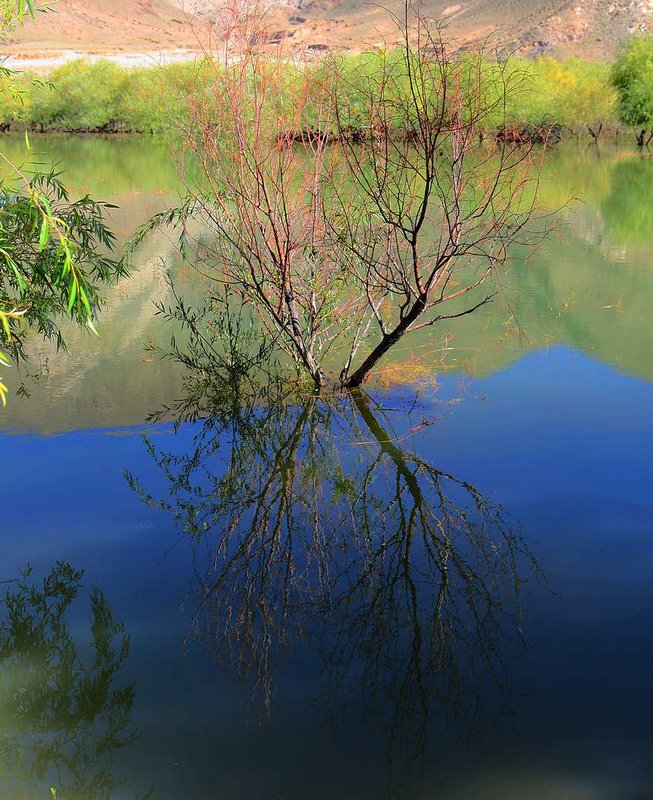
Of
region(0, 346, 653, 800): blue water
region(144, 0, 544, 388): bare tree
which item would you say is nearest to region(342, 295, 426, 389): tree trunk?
region(144, 0, 544, 388): bare tree

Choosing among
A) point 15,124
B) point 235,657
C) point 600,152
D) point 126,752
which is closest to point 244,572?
→ point 235,657

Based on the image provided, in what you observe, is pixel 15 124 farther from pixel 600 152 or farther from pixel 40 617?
pixel 40 617

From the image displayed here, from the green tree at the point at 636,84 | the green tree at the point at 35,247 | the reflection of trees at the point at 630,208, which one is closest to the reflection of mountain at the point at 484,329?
the reflection of trees at the point at 630,208

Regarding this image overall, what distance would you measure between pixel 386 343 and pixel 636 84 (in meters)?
34.8

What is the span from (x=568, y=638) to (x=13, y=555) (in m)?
2.68

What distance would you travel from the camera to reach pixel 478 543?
510cm

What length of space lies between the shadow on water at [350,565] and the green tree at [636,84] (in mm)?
33872

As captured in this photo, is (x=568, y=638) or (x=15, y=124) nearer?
(x=568, y=638)

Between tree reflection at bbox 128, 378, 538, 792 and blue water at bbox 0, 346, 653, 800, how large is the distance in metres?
0.02

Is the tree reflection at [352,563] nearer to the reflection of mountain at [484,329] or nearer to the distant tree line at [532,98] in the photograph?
the reflection of mountain at [484,329]

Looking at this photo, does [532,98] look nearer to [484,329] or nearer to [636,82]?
[636,82]

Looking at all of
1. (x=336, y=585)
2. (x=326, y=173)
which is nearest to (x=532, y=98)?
(x=326, y=173)

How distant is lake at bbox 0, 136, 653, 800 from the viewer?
3465 mm

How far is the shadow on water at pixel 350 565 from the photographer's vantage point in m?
3.82
